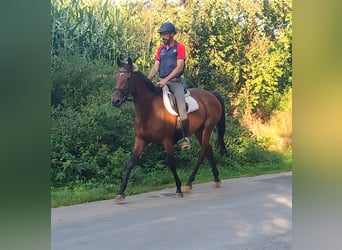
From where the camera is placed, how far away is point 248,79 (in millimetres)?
4715

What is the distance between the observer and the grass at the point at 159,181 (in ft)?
12.7

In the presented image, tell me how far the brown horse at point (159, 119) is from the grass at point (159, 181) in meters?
0.07

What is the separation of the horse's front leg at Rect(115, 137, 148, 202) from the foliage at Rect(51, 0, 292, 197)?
89mm

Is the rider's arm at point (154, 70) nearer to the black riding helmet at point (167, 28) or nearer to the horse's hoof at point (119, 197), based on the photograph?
the black riding helmet at point (167, 28)

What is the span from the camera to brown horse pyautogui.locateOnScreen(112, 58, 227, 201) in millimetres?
4074

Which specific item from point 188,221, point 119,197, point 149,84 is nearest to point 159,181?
point 119,197

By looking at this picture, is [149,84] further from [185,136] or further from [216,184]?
[216,184]

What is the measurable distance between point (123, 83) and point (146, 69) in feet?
1.27

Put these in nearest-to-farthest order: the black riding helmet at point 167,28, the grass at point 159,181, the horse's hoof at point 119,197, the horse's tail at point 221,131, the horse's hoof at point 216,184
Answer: the grass at point 159,181, the horse's hoof at point 119,197, the black riding helmet at point 167,28, the horse's hoof at point 216,184, the horse's tail at point 221,131

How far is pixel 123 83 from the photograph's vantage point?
405 centimetres

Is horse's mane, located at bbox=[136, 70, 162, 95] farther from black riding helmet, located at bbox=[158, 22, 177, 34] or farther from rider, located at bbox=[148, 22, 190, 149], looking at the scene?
black riding helmet, located at bbox=[158, 22, 177, 34]

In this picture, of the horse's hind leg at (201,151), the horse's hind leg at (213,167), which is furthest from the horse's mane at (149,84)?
the horse's hind leg at (213,167)


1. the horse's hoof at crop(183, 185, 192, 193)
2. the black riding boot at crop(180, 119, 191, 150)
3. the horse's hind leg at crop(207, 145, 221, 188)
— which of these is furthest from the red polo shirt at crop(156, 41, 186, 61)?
the horse's hoof at crop(183, 185, 192, 193)

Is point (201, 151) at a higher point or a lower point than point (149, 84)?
lower
